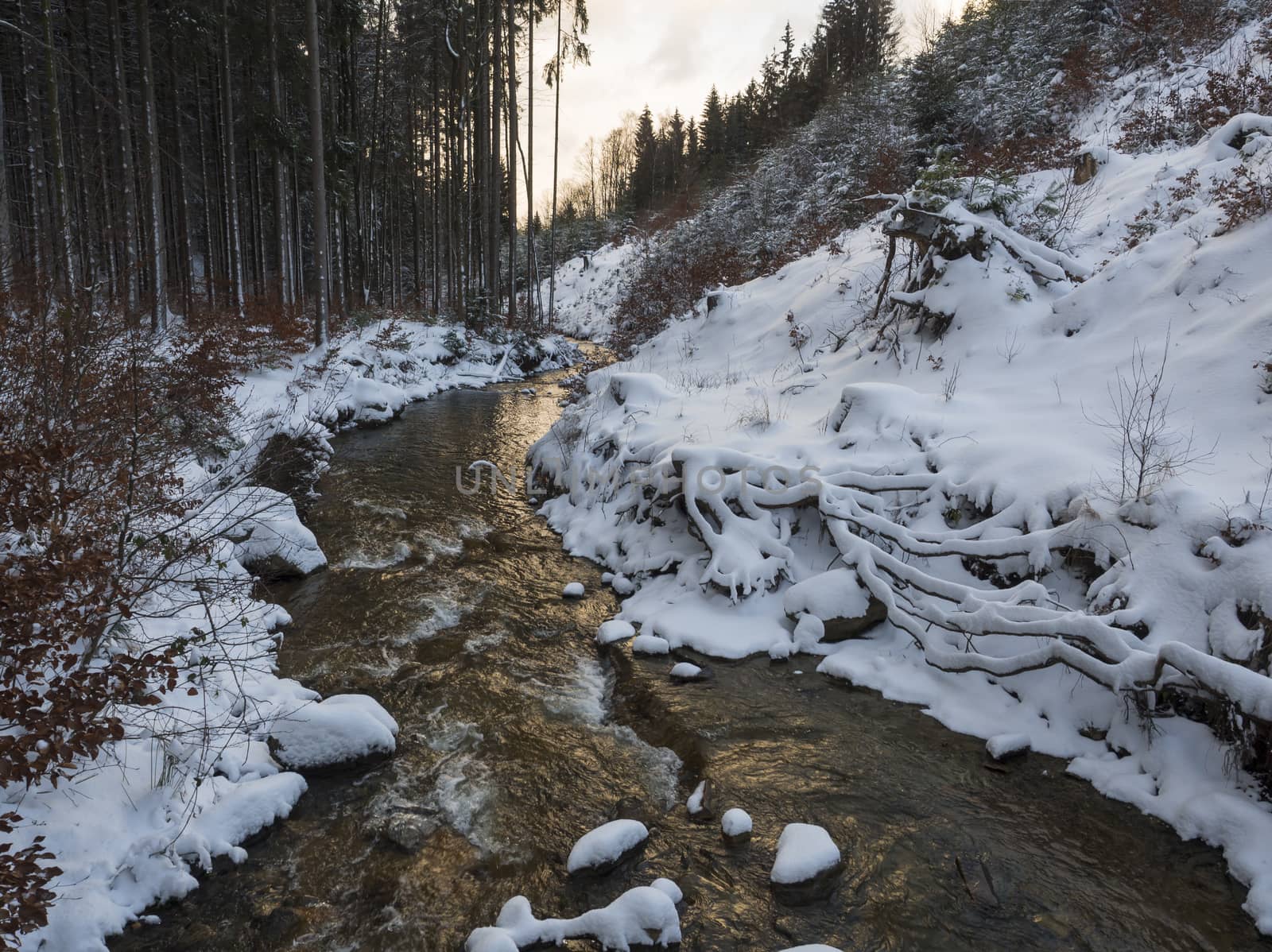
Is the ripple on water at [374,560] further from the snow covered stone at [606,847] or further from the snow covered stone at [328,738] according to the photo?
the snow covered stone at [606,847]

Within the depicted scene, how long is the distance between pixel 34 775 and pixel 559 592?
4617 mm

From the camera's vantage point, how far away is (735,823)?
144 inches

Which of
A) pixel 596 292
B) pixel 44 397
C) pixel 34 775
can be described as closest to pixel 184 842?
pixel 34 775

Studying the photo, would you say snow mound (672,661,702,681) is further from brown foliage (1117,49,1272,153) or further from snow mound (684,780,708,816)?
brown foliage (1117,49,1272,153)

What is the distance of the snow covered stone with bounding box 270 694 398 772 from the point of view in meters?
4.07

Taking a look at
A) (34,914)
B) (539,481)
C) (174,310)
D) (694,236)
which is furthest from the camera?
(694,236)

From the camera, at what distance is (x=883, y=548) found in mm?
5867

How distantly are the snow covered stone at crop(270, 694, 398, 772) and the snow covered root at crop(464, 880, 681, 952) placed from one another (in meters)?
1.58

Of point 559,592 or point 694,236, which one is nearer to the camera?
point 559,592

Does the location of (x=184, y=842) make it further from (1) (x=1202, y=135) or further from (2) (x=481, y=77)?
(2) (x=481, y=77)

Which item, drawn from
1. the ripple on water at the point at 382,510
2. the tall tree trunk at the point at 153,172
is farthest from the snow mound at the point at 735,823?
the tall tree trunk at the point at 153,172

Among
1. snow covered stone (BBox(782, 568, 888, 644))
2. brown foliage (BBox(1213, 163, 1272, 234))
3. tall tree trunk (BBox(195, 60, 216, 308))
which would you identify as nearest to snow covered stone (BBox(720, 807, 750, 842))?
snow covered stone (BBox(782, 568, 888, 644))

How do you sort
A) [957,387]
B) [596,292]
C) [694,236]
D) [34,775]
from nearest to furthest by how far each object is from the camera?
[34,775] → [957,387] → [694,236] → [596,292]

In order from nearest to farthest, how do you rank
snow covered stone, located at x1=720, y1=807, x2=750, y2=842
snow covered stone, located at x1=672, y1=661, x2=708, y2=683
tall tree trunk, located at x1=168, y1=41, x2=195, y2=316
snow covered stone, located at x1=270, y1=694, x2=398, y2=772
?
snow covered stone, located at x1=720, y1=807, x2=750, y2=842, snow covered stone, located at x1=270, y1=694, x2=398, y2=772, snow covered stone, located at x1=672, y1=661, x2=708, y2=683, tall tree trunk, located at x1=168, y1=41, x2=195, y2=316
